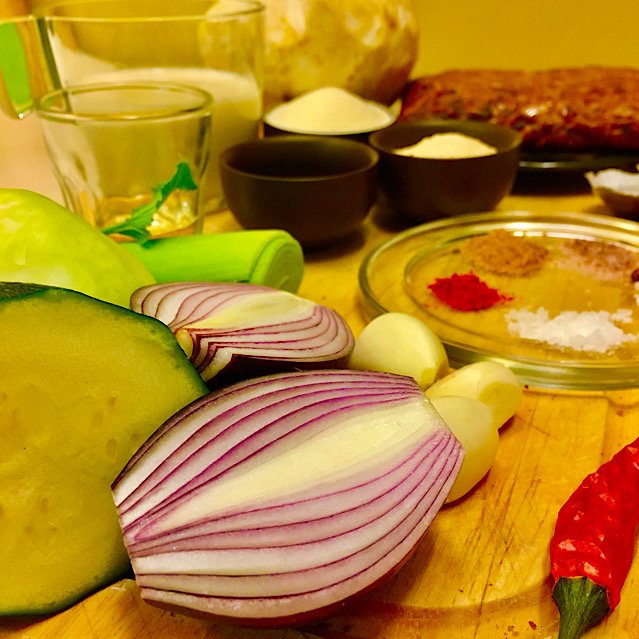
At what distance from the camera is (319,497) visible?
44 centimetres

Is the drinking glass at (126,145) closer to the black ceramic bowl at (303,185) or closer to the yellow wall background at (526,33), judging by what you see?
the black ceramic bowl at (303,185)

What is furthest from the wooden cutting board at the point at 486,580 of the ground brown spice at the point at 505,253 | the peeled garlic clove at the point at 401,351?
the ground brown spice at the point at 505,253

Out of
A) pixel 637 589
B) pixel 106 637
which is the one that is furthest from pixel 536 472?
pixel 106 637

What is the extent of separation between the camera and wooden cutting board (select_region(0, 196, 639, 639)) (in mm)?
470

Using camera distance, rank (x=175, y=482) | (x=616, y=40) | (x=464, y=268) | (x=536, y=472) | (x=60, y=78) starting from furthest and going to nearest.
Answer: (x=616, y=40) → (x=60, y=78) → (x=464, y=268) → (x=536, y=472) → (x=175, y=482)

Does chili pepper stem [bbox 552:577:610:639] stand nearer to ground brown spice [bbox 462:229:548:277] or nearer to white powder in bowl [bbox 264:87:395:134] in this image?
ground brown spice [bbox 462:229:548:277]

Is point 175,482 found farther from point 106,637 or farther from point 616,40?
point 616,40

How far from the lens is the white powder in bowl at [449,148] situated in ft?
3.79

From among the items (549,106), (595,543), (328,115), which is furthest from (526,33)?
(595,543)

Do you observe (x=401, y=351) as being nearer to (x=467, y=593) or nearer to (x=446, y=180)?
(x=467, y=593)

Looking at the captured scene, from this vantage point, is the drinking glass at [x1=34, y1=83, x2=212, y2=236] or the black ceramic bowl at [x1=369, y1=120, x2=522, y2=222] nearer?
the drinking glass at [x1=34, y1=83, x2=212, y2=236]

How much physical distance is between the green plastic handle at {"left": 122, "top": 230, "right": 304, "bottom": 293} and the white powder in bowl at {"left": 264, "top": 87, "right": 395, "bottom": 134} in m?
0.49

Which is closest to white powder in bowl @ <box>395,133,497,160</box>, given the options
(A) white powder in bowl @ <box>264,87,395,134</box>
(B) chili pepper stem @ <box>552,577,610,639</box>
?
(A) white powder in bowl @ <box>264,87,395,134</box>

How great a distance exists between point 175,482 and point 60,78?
1000 millimetres
